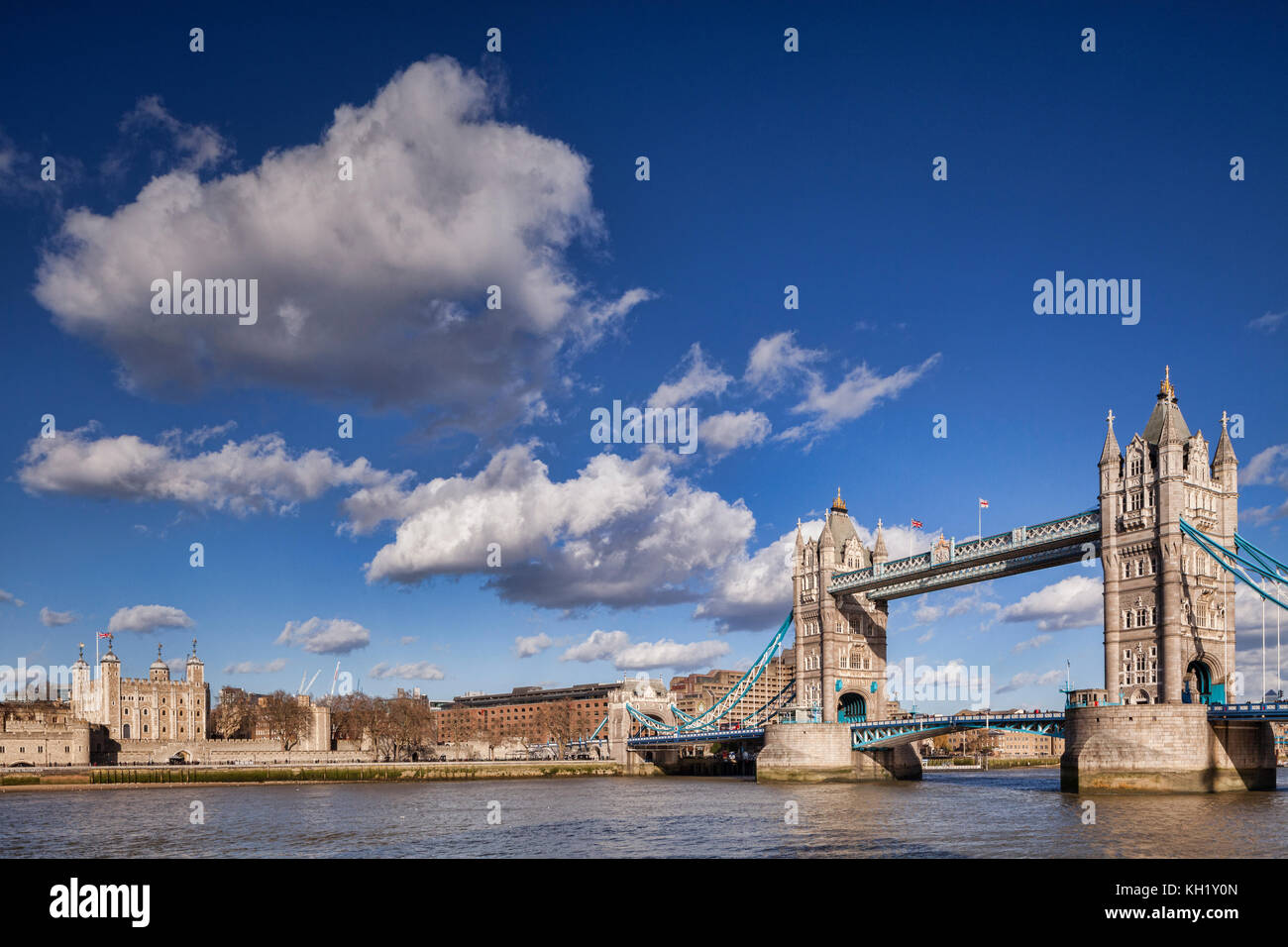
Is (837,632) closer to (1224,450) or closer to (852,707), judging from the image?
(852,707)

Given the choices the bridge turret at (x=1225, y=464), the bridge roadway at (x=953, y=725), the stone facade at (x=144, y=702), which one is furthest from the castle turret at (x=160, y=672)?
the bridge turret at (x=1225, y=464)

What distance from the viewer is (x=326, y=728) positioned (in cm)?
13512

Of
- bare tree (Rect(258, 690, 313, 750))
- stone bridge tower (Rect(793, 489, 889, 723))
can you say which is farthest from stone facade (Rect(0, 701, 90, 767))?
stone bridge tower (Rect(793, 489, 889, 723))

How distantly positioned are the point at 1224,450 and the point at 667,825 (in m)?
40.2

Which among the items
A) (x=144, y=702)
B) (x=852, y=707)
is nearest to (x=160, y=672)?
(x=144, y=702)

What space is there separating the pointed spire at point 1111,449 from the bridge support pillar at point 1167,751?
15.1 metres

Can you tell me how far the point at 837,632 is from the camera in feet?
302

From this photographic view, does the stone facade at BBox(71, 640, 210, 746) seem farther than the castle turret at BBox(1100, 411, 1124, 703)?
Yes

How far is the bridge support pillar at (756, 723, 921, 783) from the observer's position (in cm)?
7969

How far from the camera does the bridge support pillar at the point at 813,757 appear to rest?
79.7m

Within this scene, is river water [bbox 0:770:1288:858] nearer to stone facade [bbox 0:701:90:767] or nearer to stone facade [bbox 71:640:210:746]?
stone facade [bbox 0:701:90:767]

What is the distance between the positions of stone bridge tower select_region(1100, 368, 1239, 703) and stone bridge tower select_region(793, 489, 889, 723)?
3066 cm

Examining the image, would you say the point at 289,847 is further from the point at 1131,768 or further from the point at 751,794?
the point at 1131,768
